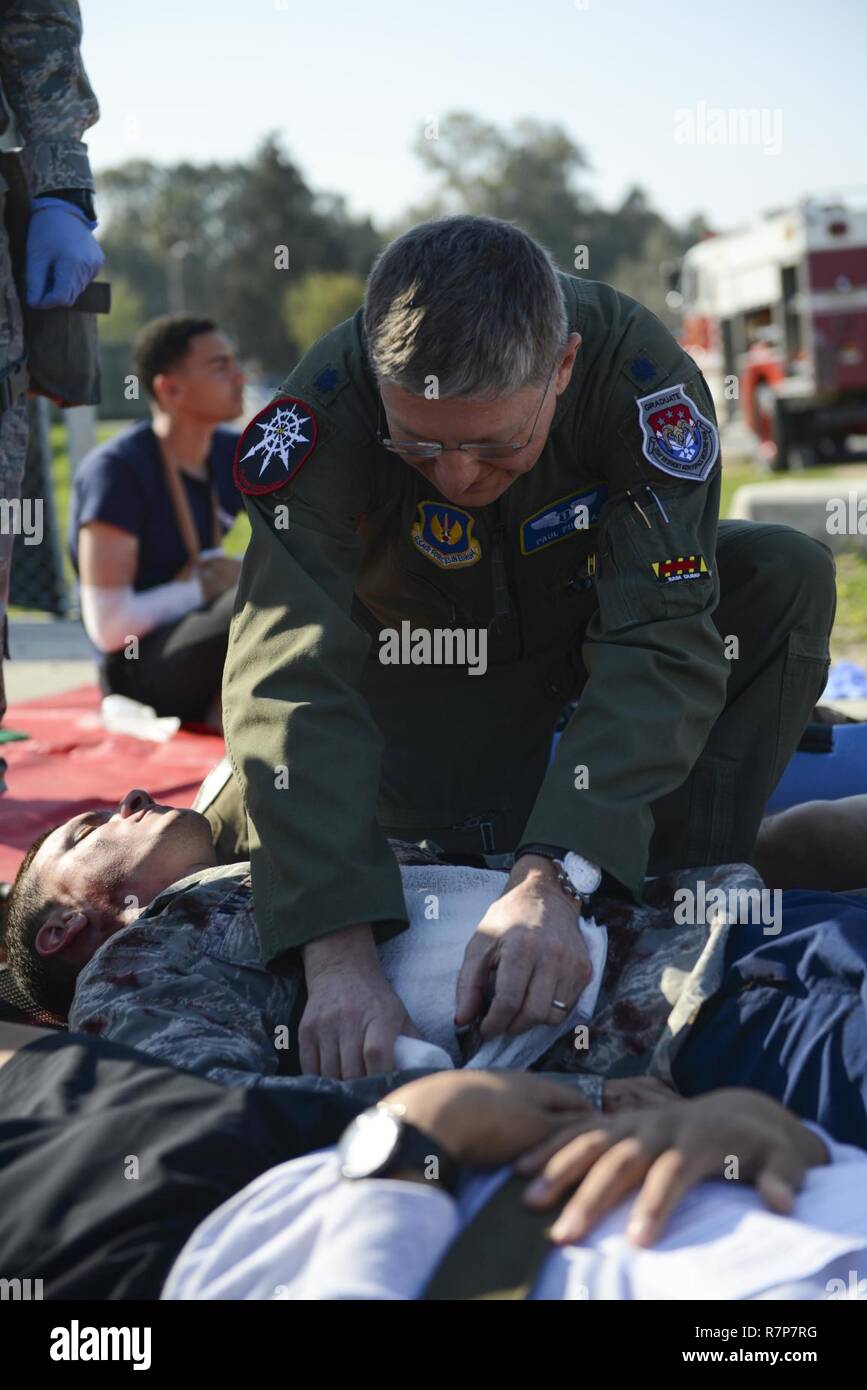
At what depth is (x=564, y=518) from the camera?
2.60 meters

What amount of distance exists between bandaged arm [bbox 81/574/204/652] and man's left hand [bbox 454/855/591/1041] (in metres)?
3.07

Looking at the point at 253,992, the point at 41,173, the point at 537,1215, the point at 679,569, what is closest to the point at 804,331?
the point at 41,173

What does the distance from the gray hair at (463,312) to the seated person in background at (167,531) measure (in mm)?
2597

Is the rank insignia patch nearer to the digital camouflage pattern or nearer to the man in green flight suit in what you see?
the man in green flight suit

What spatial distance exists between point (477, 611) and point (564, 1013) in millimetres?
971

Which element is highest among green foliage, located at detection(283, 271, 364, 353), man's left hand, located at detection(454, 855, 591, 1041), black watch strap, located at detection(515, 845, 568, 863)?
green foliage, located at detection(283, 271, 364, 353)

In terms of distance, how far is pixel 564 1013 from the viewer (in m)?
2.00

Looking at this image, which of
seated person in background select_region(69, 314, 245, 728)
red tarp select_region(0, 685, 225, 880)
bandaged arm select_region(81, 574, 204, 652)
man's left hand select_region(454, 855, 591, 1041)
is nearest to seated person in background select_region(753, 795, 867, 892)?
man's left hand select_region(454, 855, 591, 1041)

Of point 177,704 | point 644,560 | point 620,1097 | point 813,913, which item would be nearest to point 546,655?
point 644,560

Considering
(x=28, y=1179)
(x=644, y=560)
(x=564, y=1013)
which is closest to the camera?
(x=28, y=1179)

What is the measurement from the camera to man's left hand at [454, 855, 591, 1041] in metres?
1.94

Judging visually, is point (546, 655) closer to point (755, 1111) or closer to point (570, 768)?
point (570, 768)

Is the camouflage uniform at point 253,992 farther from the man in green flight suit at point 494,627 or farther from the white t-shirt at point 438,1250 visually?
the white t-shirt at point 438,1250
